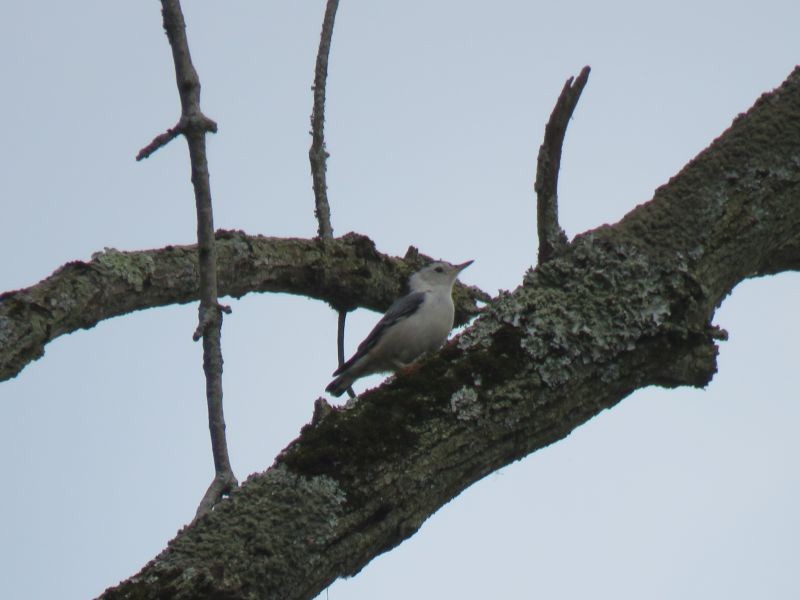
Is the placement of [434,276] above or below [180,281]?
above

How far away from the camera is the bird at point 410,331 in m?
5.73

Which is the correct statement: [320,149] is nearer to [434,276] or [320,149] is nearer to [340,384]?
[434,276]

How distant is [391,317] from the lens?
5.73m

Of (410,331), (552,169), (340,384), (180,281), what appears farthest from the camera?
(340,384)

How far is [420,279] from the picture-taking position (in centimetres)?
529

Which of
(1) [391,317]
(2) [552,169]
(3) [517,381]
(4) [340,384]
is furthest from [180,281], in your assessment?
(4) [340,384]

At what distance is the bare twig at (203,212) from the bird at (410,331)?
265cm

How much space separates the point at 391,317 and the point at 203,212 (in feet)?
10.0

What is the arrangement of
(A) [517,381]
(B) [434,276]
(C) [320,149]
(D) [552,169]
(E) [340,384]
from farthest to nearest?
(E) [340,384] → (B) [434,276] → (C) [320,149] → (D) [552,169] → (A) [517,381]

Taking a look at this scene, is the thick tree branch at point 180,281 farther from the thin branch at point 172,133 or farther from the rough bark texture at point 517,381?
the rough bark texture at point 517,381

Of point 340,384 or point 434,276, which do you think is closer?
point 434,276

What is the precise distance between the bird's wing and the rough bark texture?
2.34 metres

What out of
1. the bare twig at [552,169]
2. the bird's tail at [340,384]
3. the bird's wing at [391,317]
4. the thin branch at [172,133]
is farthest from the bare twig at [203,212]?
the bird's tail at [340,384]

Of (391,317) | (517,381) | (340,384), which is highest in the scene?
(340,384)
